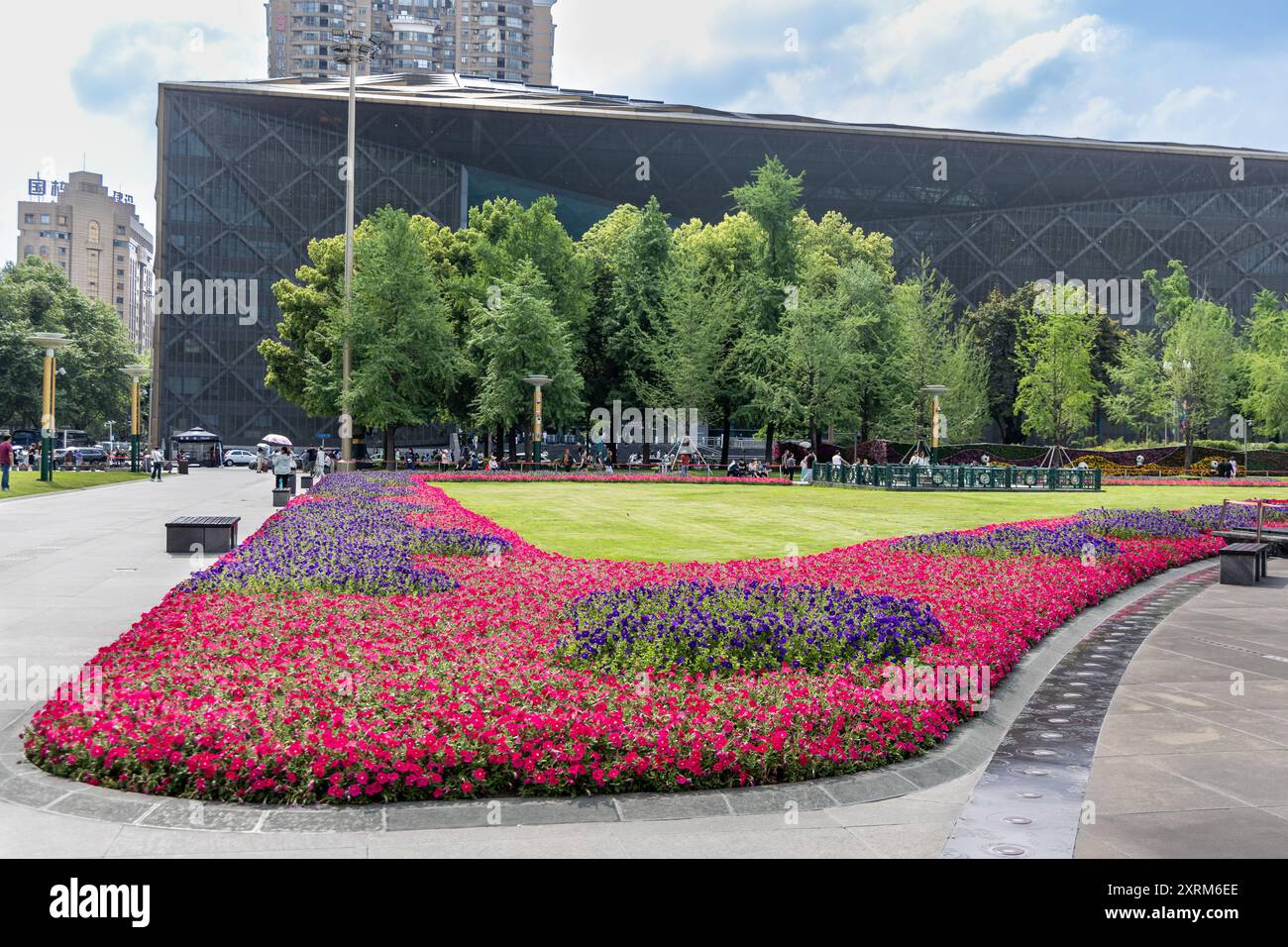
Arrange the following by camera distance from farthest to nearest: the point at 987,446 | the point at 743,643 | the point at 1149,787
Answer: the point at 987,446
the point at 743,643
the point at 1149,787

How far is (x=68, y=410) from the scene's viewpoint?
2985 inches

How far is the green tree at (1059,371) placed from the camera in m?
64.7

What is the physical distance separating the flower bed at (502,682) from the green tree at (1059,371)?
54834mm

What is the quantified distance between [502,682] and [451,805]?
1.86m

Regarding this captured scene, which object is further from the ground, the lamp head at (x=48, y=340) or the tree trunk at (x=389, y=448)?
the lamp head at (x=48, y=340)

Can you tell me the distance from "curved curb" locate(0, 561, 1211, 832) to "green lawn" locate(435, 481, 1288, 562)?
423 inches

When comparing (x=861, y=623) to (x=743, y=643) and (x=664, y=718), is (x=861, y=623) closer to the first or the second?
(x=743, y=643)

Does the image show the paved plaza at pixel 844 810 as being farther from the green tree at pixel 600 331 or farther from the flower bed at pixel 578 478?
the green tree at pixel 600 331

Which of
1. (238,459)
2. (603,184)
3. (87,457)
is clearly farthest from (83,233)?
(87,457)

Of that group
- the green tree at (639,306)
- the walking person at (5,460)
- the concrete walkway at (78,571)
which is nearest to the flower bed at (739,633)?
the concrete walkway at (78,571)

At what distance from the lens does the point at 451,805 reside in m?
5.65

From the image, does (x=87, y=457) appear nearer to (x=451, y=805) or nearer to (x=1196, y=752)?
(x=451, y=805)
